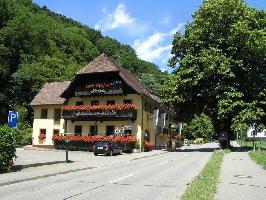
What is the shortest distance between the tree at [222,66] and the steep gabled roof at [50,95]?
48.8 feet

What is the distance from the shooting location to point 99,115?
46.5 meters

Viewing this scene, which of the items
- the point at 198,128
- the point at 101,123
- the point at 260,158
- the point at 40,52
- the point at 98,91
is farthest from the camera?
the point at 198,128

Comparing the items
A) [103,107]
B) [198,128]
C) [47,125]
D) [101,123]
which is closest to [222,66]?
[103,107]

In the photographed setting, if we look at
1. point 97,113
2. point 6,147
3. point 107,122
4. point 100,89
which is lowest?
point 6,147

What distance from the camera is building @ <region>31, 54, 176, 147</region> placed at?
46.2 meters

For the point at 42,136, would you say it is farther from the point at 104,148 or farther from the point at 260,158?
the point at 260,158

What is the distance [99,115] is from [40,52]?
46.2 metres

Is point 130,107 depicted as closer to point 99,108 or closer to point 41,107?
point 99,108

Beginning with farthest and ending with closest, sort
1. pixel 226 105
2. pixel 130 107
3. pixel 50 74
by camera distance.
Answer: pixel 50 74
pixel 130 107
pixel 226 105

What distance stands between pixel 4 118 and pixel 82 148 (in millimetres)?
26566

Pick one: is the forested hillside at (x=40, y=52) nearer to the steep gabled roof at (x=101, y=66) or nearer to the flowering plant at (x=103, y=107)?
the steep gabled roof at (x=101, y=66)

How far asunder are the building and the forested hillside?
6742 millimetres

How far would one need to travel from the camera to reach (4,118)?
67.4 m

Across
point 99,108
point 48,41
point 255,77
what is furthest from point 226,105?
point 48,41
